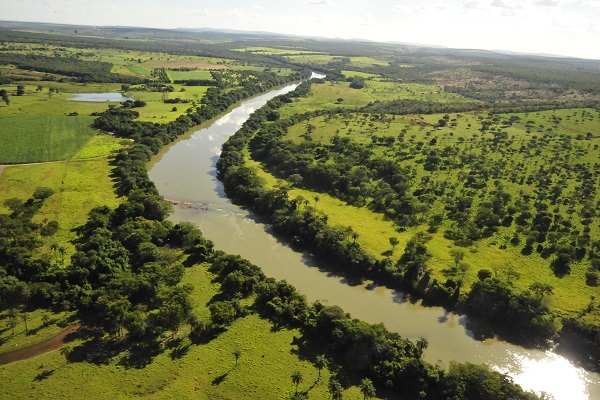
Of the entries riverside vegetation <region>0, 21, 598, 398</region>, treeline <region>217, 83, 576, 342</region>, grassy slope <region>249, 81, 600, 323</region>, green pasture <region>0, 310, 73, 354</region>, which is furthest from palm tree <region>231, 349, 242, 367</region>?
grassy slope <region>249, 81, 600, 323</region>

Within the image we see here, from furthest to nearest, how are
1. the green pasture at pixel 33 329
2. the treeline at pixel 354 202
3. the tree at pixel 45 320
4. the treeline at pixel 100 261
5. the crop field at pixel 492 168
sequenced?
the crop field at pixel 492 168, the treeline at pixel 354 202, the treeline at pixel 100 261, the tree at pixel 45 320, the green pasture at pixel 33 329

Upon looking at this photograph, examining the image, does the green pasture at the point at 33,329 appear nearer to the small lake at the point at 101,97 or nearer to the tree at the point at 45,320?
the tree at the point at 45,320

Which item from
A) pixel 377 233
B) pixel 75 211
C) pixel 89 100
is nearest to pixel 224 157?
pixel 75 211

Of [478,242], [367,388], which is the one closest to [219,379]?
[367,388]

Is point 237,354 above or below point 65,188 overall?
below

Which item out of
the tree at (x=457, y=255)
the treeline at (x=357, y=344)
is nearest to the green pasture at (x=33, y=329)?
the treeline at (x=357, y=344)

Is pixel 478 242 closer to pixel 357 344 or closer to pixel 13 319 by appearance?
pixel 357 344

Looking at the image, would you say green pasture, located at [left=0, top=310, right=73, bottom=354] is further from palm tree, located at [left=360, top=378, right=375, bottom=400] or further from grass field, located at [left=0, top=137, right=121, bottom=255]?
palm tree, located at [left=360, top=378, right=375, bottom=400]
